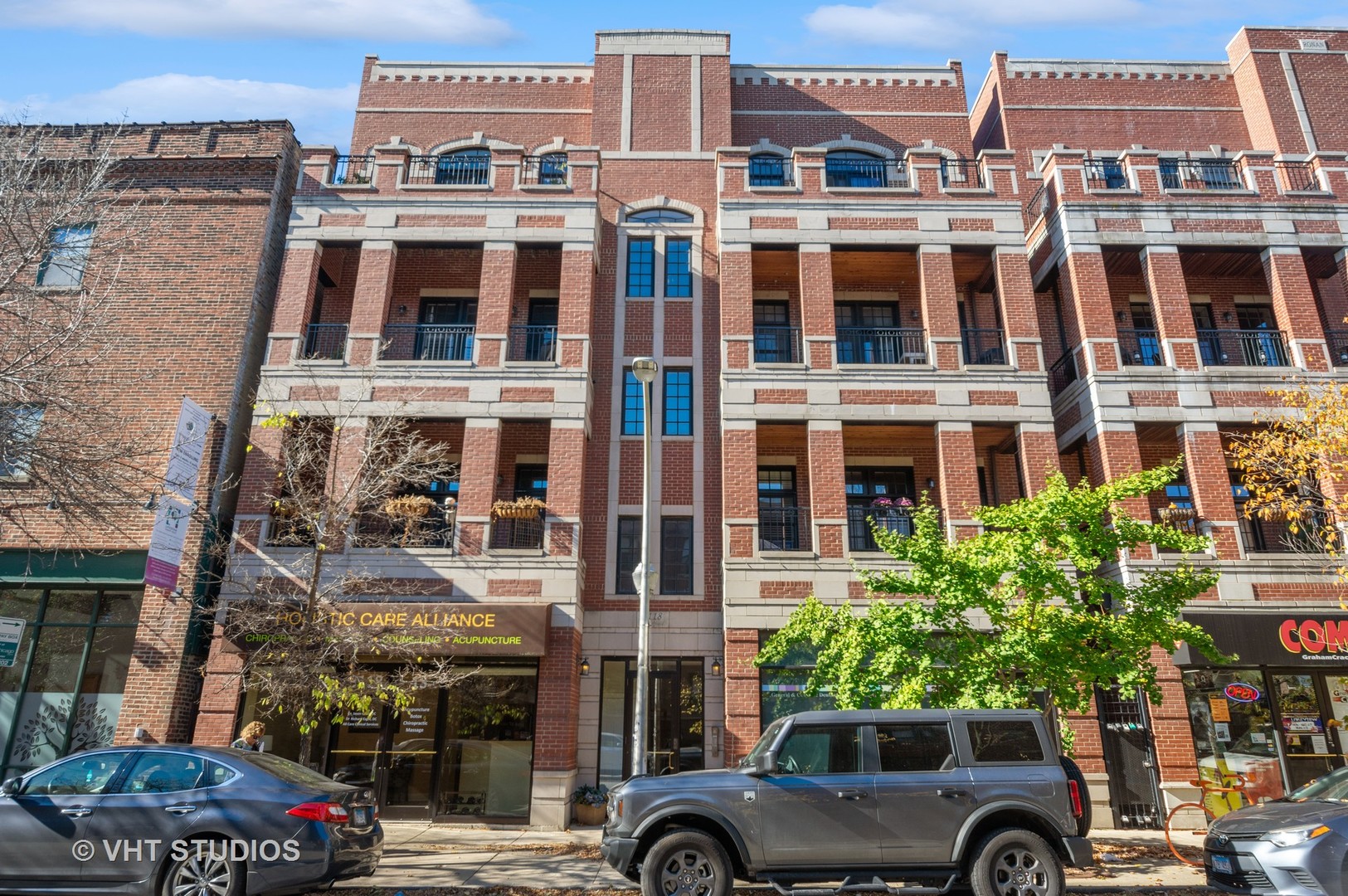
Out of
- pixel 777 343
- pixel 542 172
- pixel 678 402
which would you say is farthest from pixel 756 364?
pixel 542 172

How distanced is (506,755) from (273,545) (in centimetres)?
630

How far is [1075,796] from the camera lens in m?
8.67

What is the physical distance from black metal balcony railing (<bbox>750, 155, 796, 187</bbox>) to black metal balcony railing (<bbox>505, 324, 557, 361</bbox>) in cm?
729

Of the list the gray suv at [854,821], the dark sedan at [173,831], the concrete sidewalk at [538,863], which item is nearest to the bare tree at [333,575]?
the concrete sidewalk at [538,863]

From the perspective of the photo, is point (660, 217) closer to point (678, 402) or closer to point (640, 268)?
point (640, 268)

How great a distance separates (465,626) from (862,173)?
15709mm

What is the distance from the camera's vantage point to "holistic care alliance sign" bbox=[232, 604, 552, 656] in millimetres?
15156

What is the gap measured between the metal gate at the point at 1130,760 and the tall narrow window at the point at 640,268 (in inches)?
525

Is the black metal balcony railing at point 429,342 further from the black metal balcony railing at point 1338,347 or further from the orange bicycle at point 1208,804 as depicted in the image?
the black metal balcony railing at point 1338,347

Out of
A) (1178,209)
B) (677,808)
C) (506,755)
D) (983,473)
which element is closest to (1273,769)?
(983,473)

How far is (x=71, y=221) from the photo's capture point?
11.8m

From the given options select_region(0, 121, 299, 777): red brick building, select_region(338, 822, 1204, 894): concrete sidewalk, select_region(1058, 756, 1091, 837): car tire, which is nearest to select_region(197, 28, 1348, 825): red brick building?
select_region(0, 121, 299, 777): red brick building

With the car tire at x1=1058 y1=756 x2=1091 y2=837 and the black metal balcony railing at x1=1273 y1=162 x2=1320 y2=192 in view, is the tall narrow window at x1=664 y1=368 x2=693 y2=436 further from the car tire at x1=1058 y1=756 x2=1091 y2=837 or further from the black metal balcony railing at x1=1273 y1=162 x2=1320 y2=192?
the black metal balcony railing at x1=1273 y1=162 x2=1320 y2=192

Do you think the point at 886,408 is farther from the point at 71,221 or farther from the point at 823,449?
the point at 71,221
